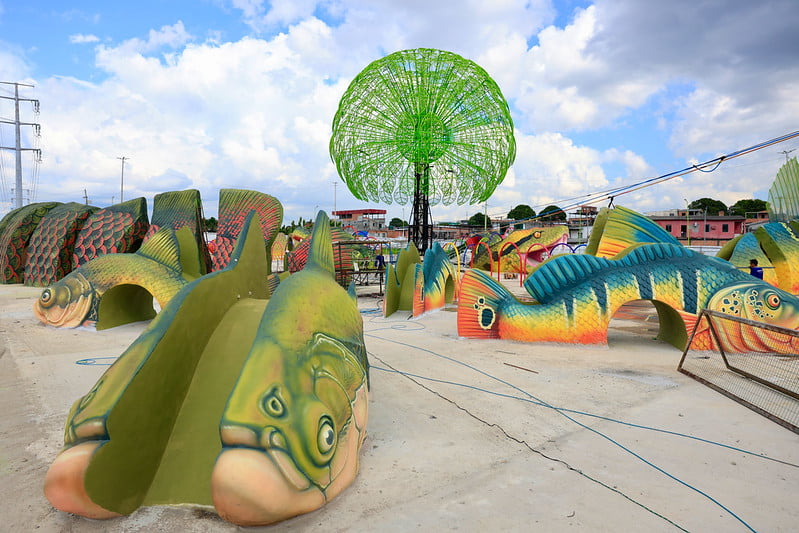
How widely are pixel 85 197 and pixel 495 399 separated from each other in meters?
57.7

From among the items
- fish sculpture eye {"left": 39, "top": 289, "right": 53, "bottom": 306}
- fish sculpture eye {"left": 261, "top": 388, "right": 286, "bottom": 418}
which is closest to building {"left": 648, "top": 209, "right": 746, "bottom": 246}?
fish sculpture eye {"left": 39, "top": 289, "right": 53, "bottom": 306}

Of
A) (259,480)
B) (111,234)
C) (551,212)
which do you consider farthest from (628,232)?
(111,234)

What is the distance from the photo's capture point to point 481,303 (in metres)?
7.91

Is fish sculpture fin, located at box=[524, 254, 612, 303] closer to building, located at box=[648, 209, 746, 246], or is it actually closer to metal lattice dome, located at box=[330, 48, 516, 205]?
metal lattice dome, located at box=[330, 48, 516, 205]

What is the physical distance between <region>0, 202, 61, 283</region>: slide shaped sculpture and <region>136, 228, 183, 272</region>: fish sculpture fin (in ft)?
36.7

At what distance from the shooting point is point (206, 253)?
12.2 m

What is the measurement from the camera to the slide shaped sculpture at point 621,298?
22.0 feet

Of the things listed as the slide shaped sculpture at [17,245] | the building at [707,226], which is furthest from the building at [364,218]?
the slide shaped sculpture at [17,245]

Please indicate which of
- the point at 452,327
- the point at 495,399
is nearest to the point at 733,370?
the point at 495,399

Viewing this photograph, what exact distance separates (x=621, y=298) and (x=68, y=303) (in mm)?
9666

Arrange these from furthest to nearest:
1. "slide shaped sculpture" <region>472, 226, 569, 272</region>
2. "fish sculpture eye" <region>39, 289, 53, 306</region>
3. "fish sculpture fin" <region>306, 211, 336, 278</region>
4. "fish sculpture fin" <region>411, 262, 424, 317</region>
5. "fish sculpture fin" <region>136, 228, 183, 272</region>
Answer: "slide shaped sculpture" <region>472, 226, 569, 272</region> → "fish sculpture fin" <region>411, 262, 424, 317</region> → "fish sculpture fin" <region>136, 228, 183, 272</region> → "fish sculpture eye" <region>39, 289, 53, 306</region> → "fish sculpture fin" <region>306, 211, 336, 278</region>

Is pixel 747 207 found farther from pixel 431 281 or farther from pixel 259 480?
pixel 259 480

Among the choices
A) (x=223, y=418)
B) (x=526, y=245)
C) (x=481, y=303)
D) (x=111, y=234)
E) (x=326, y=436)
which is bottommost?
(x=326, y=436)

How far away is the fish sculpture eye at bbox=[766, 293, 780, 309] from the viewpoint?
6609mm
